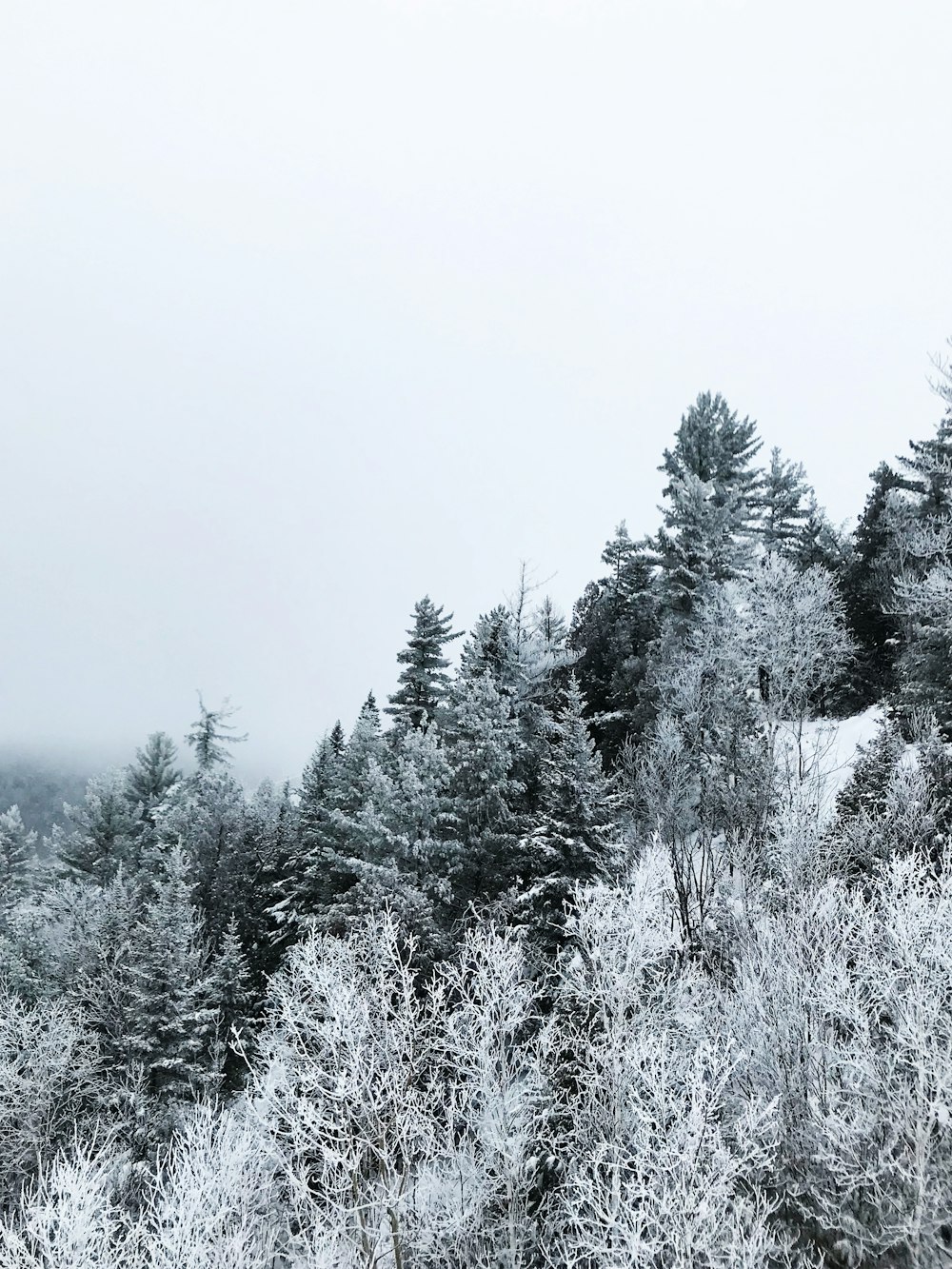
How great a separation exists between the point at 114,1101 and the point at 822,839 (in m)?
28.2

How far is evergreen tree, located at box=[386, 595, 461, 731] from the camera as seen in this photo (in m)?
37.8

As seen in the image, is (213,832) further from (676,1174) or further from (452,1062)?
(676,1174)

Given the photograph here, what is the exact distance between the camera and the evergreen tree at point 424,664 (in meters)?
37.8

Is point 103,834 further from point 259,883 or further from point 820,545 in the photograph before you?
point 820,545

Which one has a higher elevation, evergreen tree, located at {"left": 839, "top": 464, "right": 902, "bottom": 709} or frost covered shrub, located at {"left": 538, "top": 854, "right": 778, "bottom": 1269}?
evergreen tree, located at {"left": 839, "top": 464, "right": 902, "bottom": 709}

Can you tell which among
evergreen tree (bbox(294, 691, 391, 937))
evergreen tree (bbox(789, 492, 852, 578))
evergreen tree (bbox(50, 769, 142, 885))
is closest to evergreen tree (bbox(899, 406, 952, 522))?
evergreen tree (bbox(789, 492, 852, 578))

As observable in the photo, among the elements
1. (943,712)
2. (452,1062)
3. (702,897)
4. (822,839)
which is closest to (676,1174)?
(452,1062)

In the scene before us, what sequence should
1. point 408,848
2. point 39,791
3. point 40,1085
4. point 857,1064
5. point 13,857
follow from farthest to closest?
point 39,791 → point 13,857 → point 408,848 → point 40,1085 → point 857,1064

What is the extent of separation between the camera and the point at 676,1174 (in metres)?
15.1

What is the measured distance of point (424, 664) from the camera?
1539 inches

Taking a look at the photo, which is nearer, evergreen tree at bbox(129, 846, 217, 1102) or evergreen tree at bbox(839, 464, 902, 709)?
evergreen tree at bbox(129, 846, 217, 1102)

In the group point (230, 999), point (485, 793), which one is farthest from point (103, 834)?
point (485, 793)

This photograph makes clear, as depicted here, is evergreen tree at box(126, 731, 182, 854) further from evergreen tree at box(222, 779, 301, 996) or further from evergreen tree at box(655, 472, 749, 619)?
evergreen tree at box(655, 472, 749, 619)

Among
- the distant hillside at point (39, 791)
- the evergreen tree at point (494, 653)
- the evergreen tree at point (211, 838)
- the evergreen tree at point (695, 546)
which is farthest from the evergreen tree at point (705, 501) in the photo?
the distant hillside at point (39, 791)
